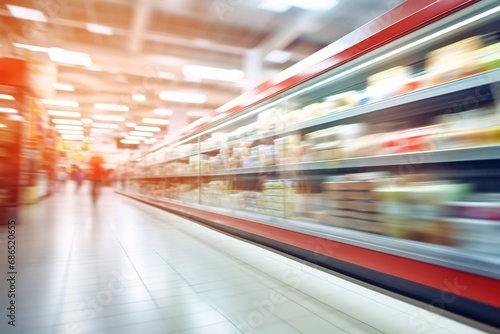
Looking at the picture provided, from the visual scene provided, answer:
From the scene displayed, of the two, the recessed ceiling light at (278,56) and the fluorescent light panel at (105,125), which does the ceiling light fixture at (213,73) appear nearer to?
the recessed ceiling light at (278,56)

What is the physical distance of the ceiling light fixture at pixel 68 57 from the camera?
21.5 feet

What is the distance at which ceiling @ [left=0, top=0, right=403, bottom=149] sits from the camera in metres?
5.31

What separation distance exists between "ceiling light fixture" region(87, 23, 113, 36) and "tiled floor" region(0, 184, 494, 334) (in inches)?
199

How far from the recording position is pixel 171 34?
640 cm

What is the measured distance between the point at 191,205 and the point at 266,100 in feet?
8.66

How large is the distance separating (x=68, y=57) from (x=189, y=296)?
7.37 m

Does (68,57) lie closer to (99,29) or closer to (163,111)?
(99,29)

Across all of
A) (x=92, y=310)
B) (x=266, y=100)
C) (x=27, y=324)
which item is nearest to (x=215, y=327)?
(x=92, y=310)

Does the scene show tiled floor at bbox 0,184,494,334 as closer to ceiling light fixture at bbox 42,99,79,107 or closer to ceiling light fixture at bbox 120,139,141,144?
ceiling light fixture at bbox 42,99,79,107

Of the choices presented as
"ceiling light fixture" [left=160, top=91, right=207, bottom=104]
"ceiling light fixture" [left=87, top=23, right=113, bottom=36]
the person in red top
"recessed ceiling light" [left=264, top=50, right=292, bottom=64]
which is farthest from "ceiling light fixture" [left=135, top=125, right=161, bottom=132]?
"recessed ceiling light" [left=264, top=50, right=292, bottom=64]

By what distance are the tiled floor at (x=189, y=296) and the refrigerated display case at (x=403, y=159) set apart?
0.19 metres

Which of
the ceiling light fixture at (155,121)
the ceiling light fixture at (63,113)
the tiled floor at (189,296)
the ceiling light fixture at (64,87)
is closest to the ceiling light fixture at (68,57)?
the ceiling light fixture at (64,87)

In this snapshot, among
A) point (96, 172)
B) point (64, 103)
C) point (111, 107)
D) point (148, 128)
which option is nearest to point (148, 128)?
point (148, 128)

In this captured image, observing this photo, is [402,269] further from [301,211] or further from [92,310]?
[92,310]
